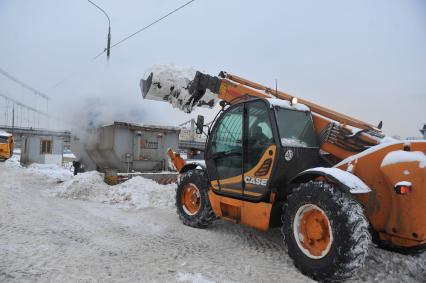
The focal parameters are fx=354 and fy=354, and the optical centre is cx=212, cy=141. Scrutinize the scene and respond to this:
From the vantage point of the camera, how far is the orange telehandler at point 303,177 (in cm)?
348

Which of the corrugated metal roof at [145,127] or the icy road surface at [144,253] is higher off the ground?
the corrugated metal roof at [145,127]

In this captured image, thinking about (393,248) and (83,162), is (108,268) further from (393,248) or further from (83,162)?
(83,162)

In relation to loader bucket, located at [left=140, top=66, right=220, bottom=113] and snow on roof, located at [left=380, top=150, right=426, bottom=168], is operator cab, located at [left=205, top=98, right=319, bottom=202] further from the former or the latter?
loader bucket, located at [left=140, top=66, right=220, bottom=113]

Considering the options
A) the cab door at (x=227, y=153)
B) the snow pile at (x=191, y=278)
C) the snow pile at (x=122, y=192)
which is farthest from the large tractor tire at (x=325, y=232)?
the snow pile at (x=122, y=192)

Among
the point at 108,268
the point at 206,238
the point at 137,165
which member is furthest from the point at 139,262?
the point at 137,165

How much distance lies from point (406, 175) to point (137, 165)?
30.3 feet

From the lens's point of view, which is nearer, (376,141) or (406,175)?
(406,175)

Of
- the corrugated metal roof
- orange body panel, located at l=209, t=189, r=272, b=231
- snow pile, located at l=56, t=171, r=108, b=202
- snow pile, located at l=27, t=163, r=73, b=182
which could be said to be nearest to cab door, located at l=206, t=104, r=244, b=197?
orange body panel, located at l=209, t=189, r=272, b=231

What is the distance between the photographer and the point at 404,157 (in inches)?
138

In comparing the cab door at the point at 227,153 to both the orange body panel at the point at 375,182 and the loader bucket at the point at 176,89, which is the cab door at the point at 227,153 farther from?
the loader bucket at the point at 176,89

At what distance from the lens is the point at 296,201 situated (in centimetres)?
399

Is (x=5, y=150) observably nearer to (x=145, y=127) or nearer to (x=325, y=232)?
(x=145, y=127)

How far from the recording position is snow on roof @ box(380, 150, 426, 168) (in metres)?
3.41

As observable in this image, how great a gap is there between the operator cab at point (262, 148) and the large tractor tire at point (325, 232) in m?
0.56
